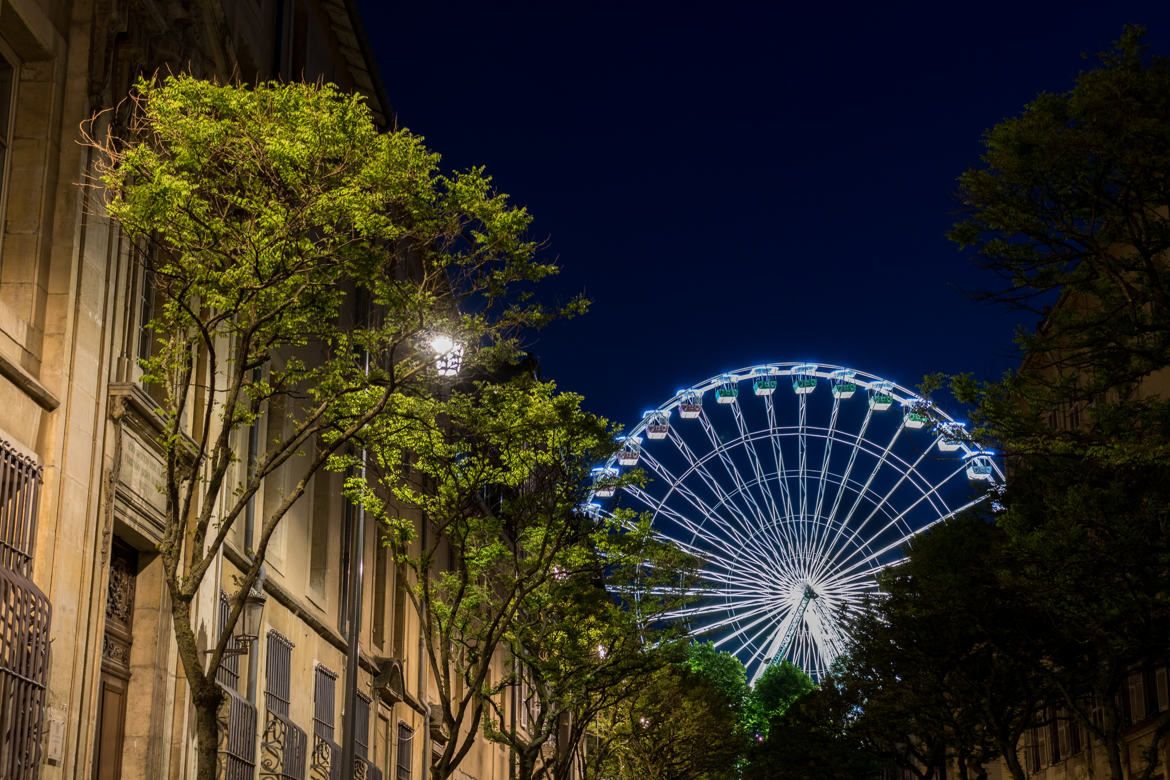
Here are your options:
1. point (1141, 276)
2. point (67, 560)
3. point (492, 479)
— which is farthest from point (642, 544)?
point (67, 560)

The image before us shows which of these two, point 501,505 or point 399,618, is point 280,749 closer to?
point 501,505

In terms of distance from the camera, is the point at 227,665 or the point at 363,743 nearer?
the point at 227,665

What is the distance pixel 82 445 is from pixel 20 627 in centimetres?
319

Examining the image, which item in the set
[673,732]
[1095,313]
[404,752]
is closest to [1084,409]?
[1095,313]

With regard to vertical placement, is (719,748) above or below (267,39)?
below

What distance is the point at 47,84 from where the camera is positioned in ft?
57.9

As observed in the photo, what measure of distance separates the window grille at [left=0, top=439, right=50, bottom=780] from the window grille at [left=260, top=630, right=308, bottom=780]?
10.6m

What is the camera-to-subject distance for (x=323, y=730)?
3105 cm

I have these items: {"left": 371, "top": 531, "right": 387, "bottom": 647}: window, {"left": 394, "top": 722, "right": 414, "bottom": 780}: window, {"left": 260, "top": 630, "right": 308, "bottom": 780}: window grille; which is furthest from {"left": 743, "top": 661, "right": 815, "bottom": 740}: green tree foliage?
{"left": 260, "top": 630, "right": 308, "bottom": 780}: window grille

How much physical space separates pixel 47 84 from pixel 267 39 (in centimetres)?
1161

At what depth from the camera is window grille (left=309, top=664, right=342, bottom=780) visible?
30.1 meters

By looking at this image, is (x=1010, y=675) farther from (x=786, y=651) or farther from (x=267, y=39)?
(x=786, y=651)

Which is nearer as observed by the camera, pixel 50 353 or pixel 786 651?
pixel 50 353

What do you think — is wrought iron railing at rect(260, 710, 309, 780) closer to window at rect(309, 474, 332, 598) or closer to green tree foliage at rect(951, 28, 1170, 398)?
window at rect(309, 474, 332, 598)
